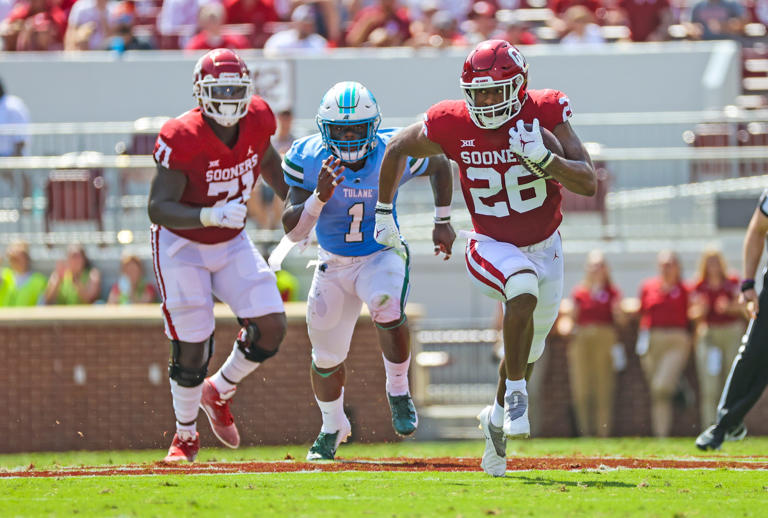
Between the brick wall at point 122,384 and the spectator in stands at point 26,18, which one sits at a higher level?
the spectator in stands at point 26,18

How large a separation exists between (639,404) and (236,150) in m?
7.46

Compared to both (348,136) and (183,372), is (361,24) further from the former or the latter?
(183,372)

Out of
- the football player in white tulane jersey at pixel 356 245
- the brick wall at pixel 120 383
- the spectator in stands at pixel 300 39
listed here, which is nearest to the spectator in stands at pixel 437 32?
the spectator in stands at pixel 300 39

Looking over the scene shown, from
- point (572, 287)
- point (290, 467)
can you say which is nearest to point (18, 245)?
point (572, 287)

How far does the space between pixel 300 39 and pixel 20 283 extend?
5.28 m

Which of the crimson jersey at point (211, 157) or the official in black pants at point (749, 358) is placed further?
the official in black pants at point (749, 358)

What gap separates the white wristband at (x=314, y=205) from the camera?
813 cm

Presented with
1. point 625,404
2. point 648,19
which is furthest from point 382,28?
point 625,404

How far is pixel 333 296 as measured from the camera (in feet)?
28.0

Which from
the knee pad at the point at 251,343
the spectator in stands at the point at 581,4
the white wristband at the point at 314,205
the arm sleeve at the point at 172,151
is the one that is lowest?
the knee pad at the point at 251,343

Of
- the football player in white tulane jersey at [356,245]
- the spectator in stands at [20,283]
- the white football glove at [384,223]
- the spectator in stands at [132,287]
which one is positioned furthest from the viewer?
the spectator in stands at [20,283]

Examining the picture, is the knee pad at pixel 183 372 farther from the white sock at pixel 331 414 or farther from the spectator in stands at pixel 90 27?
the spectator in stands at pixel 90 27

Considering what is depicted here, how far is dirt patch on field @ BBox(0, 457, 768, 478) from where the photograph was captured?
806 centimetres

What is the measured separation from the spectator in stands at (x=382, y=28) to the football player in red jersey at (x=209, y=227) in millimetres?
9330
